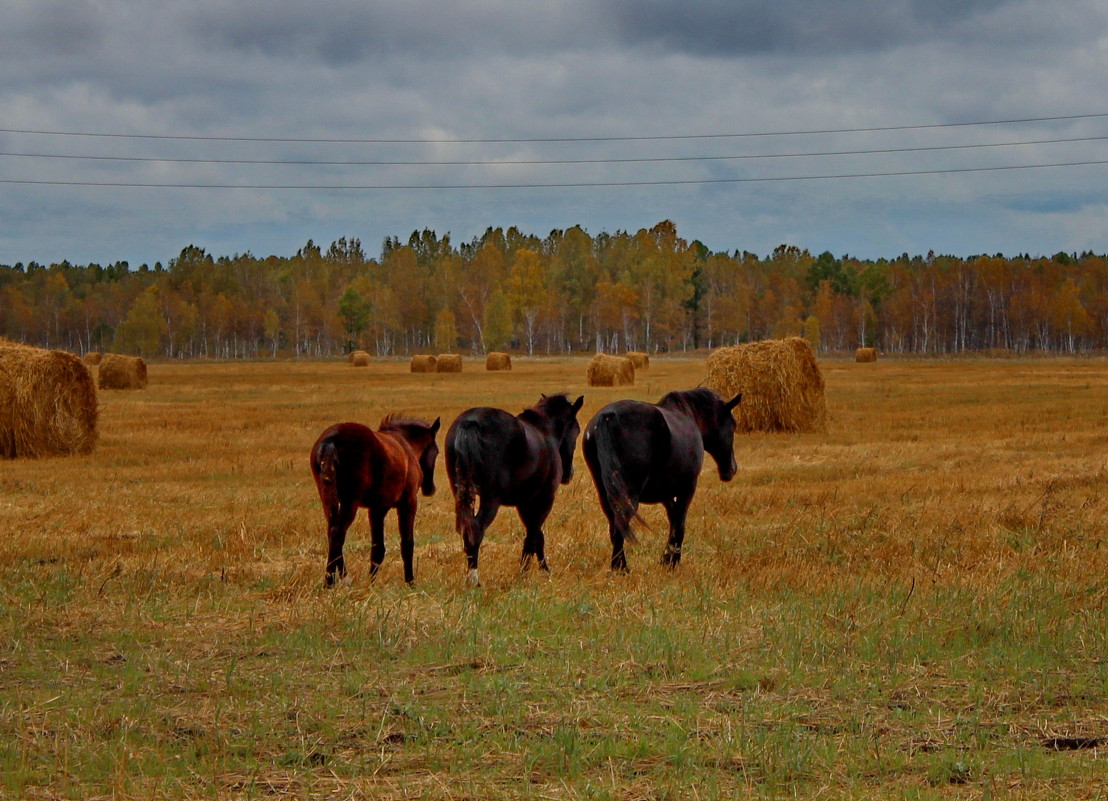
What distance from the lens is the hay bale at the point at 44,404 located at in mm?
20062

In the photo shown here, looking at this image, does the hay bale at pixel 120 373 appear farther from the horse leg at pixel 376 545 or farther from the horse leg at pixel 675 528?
the horse leg at pixel 675 528

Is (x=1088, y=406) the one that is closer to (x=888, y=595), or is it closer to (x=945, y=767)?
(x=888, y=595)

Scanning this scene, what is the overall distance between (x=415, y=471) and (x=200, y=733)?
13.7ft

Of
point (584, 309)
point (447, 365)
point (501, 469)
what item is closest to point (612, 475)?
point (501, 469)

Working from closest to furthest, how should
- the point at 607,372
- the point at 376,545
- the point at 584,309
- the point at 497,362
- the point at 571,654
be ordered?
the point at 571,654 → the point at 376,545 → the point at 607,372 → the point at 497,362 → the point at 584,309

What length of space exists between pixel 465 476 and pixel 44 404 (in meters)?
14.4

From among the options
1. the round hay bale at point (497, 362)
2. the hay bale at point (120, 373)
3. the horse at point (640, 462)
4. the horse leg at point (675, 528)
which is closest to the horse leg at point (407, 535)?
the horse at point (640, 462)

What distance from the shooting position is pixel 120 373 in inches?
1670

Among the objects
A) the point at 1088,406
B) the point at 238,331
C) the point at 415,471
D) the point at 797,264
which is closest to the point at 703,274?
the point at 797,264

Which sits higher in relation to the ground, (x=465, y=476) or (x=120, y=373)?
(x=120, y=373)

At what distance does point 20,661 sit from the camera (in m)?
6.51

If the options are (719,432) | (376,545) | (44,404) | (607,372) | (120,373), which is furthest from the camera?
(120,373)

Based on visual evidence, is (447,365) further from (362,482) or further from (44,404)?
(362,482)

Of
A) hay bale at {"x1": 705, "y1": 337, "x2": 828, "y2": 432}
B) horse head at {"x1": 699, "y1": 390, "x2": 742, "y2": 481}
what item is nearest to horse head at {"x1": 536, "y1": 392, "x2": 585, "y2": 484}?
horse head at {"x1": 699, "y1": 390, "x2": 742, "y2": 481}
